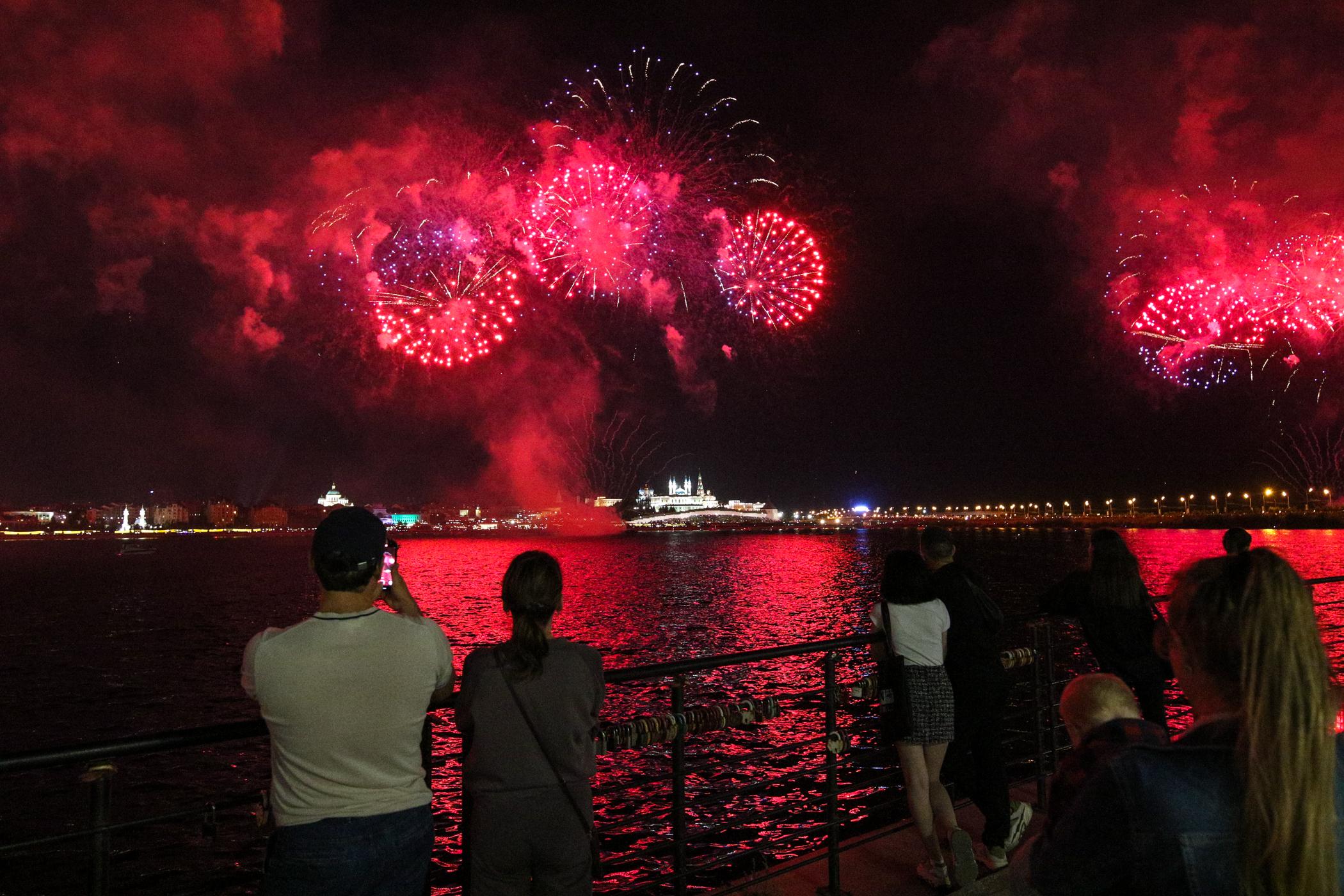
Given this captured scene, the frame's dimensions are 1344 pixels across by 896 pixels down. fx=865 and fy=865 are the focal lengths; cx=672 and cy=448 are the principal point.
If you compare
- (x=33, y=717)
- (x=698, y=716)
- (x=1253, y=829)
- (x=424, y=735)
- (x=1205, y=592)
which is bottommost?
(x=33, y=717)

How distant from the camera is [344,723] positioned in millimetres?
2740

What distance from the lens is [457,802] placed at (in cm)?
1314

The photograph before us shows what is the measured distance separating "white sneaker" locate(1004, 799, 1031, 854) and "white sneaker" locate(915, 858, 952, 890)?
69cm

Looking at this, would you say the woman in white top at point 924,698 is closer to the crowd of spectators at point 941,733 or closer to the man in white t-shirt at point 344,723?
the crowd of spectators at point 941,733

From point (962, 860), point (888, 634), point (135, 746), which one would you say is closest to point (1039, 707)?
point (962, 860)

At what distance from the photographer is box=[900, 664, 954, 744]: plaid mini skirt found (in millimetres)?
4867

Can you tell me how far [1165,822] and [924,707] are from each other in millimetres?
3403

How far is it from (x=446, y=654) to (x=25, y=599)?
69.8m

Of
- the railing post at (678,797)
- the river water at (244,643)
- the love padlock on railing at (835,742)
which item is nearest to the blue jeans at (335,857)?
the river water at (244,643)

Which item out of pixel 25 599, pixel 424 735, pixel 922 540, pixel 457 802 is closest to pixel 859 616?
pixel 457 802

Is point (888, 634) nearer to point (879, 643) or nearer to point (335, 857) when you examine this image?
point (879, 643)

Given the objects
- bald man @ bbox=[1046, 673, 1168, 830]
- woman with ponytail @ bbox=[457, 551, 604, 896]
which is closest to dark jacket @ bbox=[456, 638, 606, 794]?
woman with ponytail @ bbox=[457, 551, 604, 896]

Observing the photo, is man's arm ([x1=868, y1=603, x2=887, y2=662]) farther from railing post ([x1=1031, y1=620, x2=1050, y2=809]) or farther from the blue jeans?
the blue jeans

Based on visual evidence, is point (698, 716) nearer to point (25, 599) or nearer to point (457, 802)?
point (457, 802)
